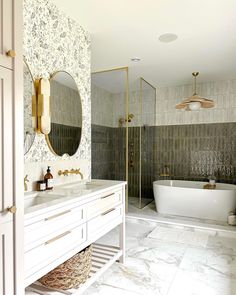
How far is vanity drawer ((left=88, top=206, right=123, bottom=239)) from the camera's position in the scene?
1.87m

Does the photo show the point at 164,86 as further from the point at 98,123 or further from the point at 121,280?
the point at 121,280

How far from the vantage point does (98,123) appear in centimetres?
473

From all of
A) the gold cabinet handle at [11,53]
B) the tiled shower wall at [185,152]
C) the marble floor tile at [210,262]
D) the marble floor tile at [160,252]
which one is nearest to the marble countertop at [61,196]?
the gold cabinet handle at [11,53]

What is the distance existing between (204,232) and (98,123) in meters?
2.82

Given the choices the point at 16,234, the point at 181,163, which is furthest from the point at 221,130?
the point at 16,234

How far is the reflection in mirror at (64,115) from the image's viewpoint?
223 cm

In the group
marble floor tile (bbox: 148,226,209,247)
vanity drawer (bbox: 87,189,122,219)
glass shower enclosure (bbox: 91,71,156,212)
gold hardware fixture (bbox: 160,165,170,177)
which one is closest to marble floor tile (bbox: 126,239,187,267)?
marble floor tile (bbox: 148,226,209,247)

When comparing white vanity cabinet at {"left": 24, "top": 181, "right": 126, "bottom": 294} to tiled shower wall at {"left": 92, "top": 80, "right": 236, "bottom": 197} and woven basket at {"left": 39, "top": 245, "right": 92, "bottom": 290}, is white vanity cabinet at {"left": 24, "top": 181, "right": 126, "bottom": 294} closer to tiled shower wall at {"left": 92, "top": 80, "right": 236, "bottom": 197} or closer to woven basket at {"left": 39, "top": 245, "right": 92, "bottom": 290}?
woven basket at {"left": 39, "top": 245, "right": 92, "bottom": 290}

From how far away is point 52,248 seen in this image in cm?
146

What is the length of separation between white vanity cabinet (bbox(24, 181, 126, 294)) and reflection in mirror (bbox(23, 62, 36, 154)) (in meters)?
0.68

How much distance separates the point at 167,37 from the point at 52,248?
2.62 metres

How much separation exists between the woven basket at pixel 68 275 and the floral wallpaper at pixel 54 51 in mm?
933

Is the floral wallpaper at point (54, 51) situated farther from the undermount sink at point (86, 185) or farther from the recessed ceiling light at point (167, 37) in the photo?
the recessed ceiling light at point (167, 37)

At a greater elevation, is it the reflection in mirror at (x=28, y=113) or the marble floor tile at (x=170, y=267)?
the reflection in mirror at (x=28, y=113)
